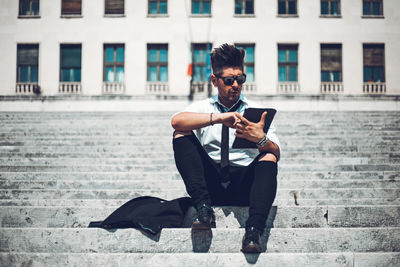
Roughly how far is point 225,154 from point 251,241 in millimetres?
946

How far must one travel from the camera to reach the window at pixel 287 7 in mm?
21156

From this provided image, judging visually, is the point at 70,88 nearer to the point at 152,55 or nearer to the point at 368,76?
the point at 152,55

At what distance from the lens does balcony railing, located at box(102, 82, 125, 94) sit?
824 inches

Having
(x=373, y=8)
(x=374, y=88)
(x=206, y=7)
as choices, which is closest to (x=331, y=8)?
(x=373, y=8)

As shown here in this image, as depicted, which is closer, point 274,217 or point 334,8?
point 274,217

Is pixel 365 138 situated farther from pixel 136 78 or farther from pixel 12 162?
pixel 136 78

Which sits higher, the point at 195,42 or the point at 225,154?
the point at 195,42

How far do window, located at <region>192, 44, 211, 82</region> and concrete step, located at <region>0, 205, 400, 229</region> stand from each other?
16.6m

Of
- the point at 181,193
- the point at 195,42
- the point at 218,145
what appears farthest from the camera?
the point at 195,42

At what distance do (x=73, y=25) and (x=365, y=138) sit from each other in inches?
592

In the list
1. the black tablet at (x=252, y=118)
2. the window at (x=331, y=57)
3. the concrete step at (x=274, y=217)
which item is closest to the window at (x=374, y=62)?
the window at (x=331, y=57)

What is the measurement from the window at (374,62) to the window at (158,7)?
9.20m

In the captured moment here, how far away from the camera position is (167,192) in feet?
19.7

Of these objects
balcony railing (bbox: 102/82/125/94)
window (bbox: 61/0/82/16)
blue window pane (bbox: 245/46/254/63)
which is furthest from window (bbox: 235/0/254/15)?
window (bbox: 61/0/82/16)
